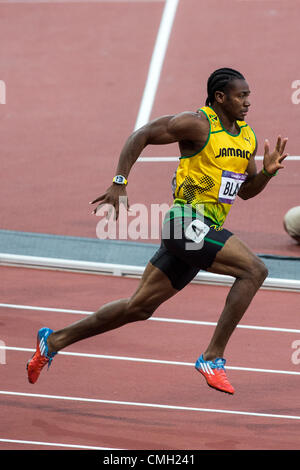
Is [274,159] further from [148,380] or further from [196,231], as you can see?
[148,380]

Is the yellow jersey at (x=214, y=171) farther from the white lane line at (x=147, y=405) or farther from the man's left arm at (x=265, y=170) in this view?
the white lane line at (x=147, y=405)

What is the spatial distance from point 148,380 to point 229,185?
6.13 feet

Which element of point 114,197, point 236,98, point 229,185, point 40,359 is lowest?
point 40,359

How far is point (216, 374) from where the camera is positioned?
21.8 feet

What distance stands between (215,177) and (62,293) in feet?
10.8

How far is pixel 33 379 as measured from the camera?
7051 mm

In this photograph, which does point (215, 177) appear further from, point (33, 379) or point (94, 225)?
point (94, 225)

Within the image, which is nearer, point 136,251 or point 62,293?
point 62,293

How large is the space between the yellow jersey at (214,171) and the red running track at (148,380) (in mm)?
1488

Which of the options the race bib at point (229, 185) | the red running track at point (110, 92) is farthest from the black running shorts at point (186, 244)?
the red running track at point (110, 92)

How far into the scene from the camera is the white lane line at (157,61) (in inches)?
540

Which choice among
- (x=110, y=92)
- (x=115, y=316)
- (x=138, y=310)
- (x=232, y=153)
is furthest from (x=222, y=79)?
(x=110, y=92)

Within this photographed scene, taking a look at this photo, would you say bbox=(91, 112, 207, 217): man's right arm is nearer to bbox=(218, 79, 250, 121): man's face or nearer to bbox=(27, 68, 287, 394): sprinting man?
bbox=(27, 68, 287, 394): sprinting man

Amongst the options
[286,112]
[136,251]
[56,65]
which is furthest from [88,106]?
[136,251]
